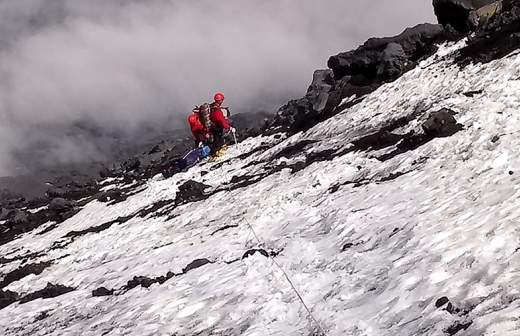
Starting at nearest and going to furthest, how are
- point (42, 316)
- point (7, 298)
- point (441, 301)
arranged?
point (441, 301)
point (42, 316)
point (7, 298)

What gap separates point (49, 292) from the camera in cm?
1282

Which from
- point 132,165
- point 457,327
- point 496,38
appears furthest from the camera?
point 132,165

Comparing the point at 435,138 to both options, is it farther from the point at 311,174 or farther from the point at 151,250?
the point at 151,250

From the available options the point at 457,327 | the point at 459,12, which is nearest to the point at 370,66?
the point at 459,12

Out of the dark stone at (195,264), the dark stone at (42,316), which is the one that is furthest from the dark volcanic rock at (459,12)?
the dark stone at (42,316)

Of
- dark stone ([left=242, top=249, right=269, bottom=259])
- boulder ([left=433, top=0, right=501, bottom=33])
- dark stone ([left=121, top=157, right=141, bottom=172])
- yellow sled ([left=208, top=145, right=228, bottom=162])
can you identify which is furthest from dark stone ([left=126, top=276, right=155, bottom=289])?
dark stone ([left=121, top=157, right=141, bottom=172])

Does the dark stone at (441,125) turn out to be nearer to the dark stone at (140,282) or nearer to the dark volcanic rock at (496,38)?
the dark volcanic rock at (496,38)

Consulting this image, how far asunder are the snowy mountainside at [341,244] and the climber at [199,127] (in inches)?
305

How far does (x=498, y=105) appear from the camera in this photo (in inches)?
494

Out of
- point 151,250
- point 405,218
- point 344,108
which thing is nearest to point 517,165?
point 405,218

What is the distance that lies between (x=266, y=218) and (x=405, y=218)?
4911 millimetres

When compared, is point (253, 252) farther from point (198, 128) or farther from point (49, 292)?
point (198, 128)

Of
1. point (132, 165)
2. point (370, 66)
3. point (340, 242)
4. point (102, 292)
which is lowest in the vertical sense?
point (340, 242)

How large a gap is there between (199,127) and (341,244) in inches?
802
